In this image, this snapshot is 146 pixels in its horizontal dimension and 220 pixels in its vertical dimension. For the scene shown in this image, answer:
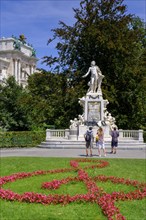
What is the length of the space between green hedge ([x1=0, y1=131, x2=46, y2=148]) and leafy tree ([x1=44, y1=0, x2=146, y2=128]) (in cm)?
1083

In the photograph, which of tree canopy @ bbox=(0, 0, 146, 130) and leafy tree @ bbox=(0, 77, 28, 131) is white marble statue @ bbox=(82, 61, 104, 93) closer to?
tree canopy @ bbox=(0, 0, 146, 130)

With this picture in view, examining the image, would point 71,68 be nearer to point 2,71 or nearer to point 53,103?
point 53,103

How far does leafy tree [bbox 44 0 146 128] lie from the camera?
3928 cm

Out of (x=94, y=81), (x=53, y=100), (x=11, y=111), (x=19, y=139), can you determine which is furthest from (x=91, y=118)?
(x=11, y=111)

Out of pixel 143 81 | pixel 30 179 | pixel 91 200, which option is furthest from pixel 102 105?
pixel 91 200

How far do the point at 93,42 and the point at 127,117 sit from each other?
30.0 feet

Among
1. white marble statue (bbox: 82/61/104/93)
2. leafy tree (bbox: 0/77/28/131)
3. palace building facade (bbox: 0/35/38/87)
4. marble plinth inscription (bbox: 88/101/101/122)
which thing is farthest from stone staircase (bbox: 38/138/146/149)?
palace building facade (bbox: 0/35/38/87)

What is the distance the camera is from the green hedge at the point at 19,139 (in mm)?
27969

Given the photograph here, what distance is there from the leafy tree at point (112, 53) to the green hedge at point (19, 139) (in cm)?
1083

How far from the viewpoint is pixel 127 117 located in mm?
40781

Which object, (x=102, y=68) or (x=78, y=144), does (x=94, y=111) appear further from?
(x=102, y=68)

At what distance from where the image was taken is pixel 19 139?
28484 millimetres

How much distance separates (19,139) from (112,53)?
1718 centimetres

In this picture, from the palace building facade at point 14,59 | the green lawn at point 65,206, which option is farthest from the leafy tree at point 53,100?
the palace building facade at point 14,59
